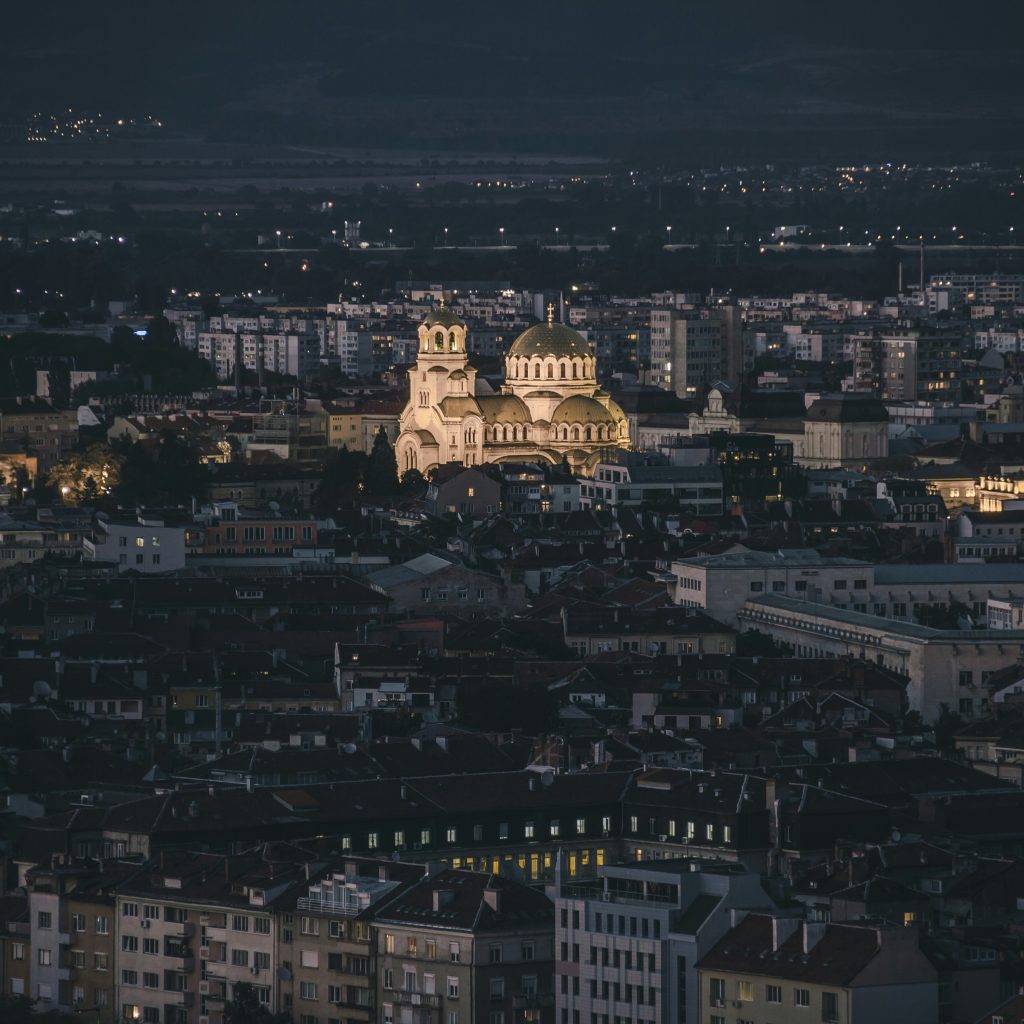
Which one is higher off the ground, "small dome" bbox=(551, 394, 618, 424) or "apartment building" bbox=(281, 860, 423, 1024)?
"apartment building" bbox=(281, 860, 423, 1024)

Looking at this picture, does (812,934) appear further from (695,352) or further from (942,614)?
(695,352)

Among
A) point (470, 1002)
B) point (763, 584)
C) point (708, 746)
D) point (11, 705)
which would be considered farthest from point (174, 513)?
point (470, 1002)

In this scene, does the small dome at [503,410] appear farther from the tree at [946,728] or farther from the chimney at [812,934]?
the chimney at [812,934]

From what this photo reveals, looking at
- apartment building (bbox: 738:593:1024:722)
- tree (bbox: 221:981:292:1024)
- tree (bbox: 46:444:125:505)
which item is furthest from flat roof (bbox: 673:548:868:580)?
tree (bbox: 221:981:292:1024)

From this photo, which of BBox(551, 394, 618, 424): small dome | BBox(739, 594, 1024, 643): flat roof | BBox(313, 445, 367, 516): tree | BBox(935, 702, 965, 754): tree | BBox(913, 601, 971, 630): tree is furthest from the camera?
BBox(551, 394, 618, 424): small dome

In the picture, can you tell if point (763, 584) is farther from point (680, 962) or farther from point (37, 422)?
point (37, 422)

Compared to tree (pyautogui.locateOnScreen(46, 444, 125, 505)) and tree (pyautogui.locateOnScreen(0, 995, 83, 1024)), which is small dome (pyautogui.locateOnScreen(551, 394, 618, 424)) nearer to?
tree (pyautogui.locateOnScreen(46, 444, 125, 505))
